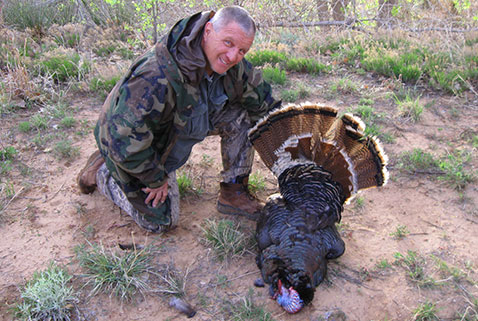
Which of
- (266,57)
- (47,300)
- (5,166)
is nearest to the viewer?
(47,300)

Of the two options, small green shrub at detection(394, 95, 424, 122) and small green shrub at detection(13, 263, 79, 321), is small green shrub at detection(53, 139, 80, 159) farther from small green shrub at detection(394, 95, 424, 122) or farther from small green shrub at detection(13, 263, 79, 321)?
small green shrub at detection(394, 95, 424, 122)

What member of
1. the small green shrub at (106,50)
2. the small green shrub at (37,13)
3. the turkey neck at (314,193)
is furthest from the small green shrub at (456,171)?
the small green shrub at (37,13)

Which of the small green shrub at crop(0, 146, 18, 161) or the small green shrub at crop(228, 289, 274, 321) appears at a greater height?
the small green shrub at crop(0, 146, 18, 161)

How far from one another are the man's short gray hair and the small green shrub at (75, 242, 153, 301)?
1.90m

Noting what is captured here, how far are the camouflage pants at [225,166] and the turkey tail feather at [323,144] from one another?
0.16 m

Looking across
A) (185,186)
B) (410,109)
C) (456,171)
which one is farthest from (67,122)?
(456,171)

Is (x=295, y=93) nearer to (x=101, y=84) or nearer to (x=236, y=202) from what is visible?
(x=236, y=202)

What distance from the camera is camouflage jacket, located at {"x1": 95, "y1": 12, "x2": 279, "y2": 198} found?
270 centimetres

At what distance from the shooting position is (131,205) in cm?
350

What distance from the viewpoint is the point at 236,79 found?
3318mm

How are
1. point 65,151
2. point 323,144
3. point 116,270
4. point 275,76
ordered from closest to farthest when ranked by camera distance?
point 116,270
point 323,144
point 65,151
point 275,76

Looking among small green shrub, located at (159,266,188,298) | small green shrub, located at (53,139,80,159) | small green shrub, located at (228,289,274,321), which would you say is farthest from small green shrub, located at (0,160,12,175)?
small green shrub, located at (228,289,274,321)

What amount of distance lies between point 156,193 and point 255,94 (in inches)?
49.1

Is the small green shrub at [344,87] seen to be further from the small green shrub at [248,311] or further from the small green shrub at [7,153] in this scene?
the small green shrub at [7,153]
